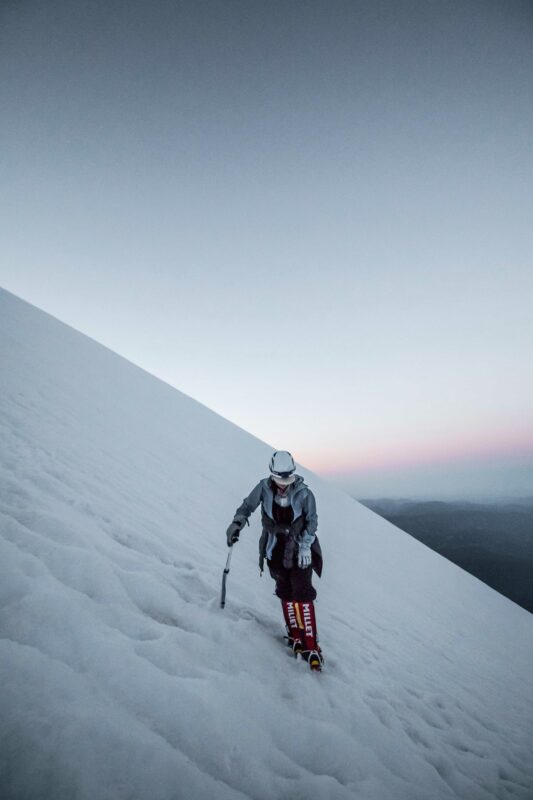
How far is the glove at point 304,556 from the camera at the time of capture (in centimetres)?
320

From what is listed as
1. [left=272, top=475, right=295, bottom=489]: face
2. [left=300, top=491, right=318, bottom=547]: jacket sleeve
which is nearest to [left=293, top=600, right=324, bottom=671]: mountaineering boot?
[left=300, top=491, right=318, bottom=547]: jacket sleeve

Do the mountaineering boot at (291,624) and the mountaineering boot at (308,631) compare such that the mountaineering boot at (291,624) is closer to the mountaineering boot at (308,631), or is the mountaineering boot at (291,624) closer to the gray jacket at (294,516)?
the mountaineering boot at (308,631)

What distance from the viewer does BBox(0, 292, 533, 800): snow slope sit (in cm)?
167

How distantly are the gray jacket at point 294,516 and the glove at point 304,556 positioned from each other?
0.03 m

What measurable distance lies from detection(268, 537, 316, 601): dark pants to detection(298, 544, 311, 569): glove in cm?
11

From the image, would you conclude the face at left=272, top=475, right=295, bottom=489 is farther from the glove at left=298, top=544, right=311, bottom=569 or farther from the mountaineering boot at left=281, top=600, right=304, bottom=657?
the mountaineering boot at left=281, top=600, right=304, bottom=657

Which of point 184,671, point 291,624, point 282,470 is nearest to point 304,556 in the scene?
point 291,624

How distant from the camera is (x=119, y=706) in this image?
1.82 metres

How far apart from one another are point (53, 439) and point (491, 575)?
88.5 meters

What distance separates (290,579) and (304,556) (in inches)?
13.0

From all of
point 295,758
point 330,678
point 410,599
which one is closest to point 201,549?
point 330,678

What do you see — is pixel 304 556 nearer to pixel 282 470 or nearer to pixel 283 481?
pixel 283 481

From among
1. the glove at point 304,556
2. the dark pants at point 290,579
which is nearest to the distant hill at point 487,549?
the dark pants at point 290,579

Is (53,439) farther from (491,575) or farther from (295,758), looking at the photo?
(491,575)
